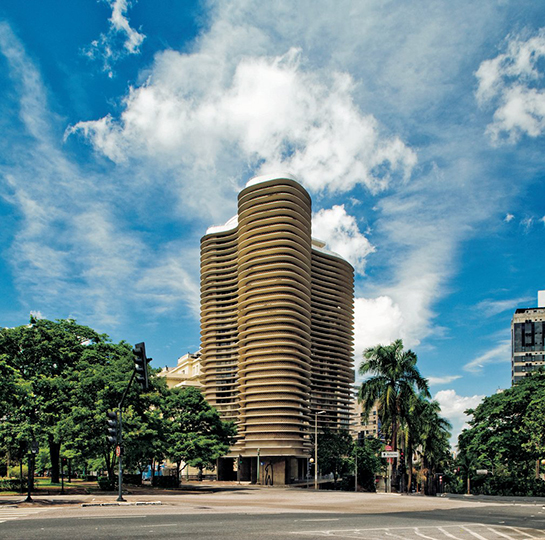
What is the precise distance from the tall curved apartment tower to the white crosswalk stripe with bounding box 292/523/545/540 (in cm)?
8645

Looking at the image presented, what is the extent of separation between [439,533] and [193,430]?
51698 mm

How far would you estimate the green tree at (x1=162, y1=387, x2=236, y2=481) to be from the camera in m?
62.0

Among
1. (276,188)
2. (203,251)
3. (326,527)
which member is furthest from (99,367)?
(203,251)

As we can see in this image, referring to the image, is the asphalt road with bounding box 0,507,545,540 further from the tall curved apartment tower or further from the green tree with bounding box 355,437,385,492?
the green tree with bounding box 355,437,385,492

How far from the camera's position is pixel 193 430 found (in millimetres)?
67000

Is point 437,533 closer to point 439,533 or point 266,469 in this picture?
point 439,533

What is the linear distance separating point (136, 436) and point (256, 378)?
247 feet

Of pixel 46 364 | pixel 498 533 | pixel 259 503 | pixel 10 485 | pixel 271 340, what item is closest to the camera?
pixel 498 533

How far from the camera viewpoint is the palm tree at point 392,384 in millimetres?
53062

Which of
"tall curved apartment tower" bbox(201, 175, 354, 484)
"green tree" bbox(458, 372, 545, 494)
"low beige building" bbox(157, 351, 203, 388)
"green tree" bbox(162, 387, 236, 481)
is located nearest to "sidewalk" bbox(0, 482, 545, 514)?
"green tree" bbox(458, 372, 545, 494)

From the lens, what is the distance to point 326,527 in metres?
19.7

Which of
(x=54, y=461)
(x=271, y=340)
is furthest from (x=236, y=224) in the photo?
(x=54, y=461)

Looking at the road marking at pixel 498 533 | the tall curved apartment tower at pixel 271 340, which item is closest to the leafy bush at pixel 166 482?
the tall curved apartment tower at pixel 271 340

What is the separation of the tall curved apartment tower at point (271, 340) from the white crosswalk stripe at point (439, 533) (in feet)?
284
